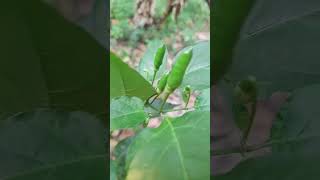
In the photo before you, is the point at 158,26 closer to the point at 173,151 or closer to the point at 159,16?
the point at 159,16

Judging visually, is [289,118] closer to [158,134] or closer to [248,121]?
[248,121]

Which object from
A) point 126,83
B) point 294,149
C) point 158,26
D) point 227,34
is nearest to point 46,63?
point 126,83

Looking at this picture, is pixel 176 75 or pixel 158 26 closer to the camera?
pixel 176 75

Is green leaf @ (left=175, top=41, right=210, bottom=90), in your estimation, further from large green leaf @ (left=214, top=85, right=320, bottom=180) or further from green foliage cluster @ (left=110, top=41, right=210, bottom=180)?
large green leaf @ (left=214, top=85, right=320, bottom=180)

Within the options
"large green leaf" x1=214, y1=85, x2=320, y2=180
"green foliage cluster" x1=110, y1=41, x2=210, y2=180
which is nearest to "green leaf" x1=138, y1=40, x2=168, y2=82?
"green foliage cluster" x1=110, y1=41, x2=210, y2=180

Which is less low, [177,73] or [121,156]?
[177,73]

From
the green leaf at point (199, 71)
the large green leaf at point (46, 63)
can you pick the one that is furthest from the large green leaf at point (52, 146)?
the green leaf at point (199, 71)
